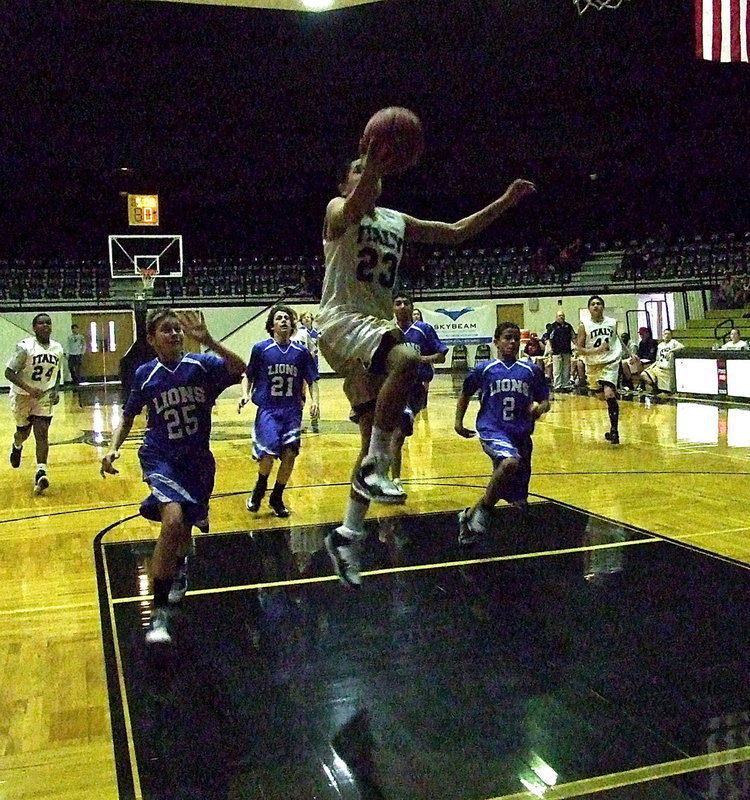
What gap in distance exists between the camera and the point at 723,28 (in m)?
7.34

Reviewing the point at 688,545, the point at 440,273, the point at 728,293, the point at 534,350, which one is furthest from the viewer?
the point at 440,273

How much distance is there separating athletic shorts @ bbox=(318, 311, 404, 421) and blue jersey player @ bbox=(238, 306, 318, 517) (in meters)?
2.90

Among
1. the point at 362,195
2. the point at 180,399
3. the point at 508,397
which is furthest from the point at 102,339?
the point at 362,195

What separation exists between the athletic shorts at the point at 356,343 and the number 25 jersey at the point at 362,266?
0.21ft

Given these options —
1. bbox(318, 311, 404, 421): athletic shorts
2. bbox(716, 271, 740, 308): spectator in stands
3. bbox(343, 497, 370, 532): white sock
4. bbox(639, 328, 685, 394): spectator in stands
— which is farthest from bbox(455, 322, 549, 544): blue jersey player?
bbox(716, 271, 740, 308): spectator in stands

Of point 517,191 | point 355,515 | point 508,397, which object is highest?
point 517,191

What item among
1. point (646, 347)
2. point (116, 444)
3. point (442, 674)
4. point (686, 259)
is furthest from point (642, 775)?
point (686, 259)

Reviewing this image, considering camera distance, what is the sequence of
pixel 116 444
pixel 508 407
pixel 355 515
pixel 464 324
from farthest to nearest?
1. pixel 464 324
2. pixel 508 407
3. pixel 116 444
4. pixel 355 515

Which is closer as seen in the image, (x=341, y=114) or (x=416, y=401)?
(x=416, y=401)

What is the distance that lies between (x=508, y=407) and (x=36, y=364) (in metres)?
4.54

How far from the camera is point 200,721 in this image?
279 centimetres

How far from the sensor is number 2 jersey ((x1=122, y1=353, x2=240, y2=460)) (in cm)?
375

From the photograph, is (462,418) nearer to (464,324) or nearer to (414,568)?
(414,568)

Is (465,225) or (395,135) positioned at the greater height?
(395,135)
